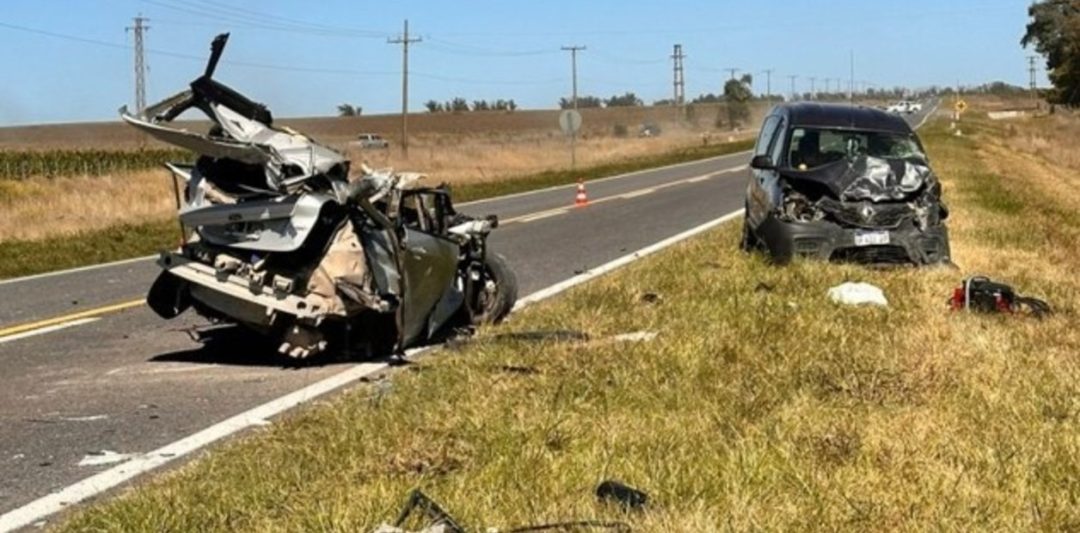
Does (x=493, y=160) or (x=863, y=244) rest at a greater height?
(x=493, y=160)

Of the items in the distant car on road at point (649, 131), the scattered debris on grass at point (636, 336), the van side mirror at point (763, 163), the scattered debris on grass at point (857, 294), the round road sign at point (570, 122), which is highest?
the distant car on road at point (649, 131)

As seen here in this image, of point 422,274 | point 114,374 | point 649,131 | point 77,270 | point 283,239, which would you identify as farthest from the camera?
point 649,131

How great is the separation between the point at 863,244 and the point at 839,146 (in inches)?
61.6

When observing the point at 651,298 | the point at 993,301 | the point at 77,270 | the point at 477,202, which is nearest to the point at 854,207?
the point at 651,298

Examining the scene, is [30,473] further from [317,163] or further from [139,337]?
[139,337]

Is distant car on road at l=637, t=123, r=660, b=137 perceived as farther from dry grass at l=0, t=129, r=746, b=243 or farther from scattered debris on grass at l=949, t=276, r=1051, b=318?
scattered debris on grass at l=949, t=276, r=1051, b=318

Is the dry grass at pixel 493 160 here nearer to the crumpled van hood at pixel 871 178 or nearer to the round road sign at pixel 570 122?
the round road sign at pixel 570 122

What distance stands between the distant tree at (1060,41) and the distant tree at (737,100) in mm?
29671

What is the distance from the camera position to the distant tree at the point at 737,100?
402ft

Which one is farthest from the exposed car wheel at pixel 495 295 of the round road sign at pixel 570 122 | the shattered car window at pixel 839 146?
the round road sign at pixel 570 122

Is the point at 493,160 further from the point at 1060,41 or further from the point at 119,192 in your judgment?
the point at 1060,41

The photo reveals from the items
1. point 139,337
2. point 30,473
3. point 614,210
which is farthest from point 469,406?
point 614,210

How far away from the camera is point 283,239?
7281 mm

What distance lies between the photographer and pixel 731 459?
4.79m
